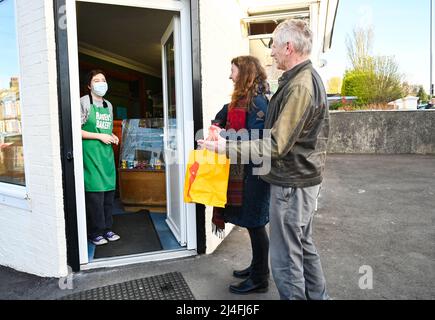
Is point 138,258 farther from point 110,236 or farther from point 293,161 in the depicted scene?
point 293,161

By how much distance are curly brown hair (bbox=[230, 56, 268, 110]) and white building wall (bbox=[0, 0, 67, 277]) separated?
145cm

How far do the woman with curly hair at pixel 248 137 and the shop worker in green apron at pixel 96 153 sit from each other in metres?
1.55

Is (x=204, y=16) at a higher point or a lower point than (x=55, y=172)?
A: higher

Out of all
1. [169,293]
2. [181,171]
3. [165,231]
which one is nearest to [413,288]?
[169,293]

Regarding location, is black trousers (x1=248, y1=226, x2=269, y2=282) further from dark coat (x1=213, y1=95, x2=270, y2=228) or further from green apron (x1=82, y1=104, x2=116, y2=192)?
green apron (x1=82, y1=104, x2=116, y2=192)

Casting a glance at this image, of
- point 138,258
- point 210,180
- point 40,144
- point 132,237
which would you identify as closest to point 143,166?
point 132,237

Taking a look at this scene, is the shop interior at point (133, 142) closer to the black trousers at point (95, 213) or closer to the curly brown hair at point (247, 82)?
the black trousers at point (95, 213)

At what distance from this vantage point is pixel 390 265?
10.2ft

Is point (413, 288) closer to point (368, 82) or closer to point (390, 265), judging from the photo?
Result: point (390, 265)

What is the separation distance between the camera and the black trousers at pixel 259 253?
2.58 metres

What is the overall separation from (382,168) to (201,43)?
643cm

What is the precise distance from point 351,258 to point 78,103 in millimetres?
2849

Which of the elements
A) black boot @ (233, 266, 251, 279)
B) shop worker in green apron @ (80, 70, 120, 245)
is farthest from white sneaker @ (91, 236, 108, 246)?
black boot @ (233, 266, 251, 279)

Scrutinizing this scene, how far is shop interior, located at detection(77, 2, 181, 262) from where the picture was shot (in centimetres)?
380
